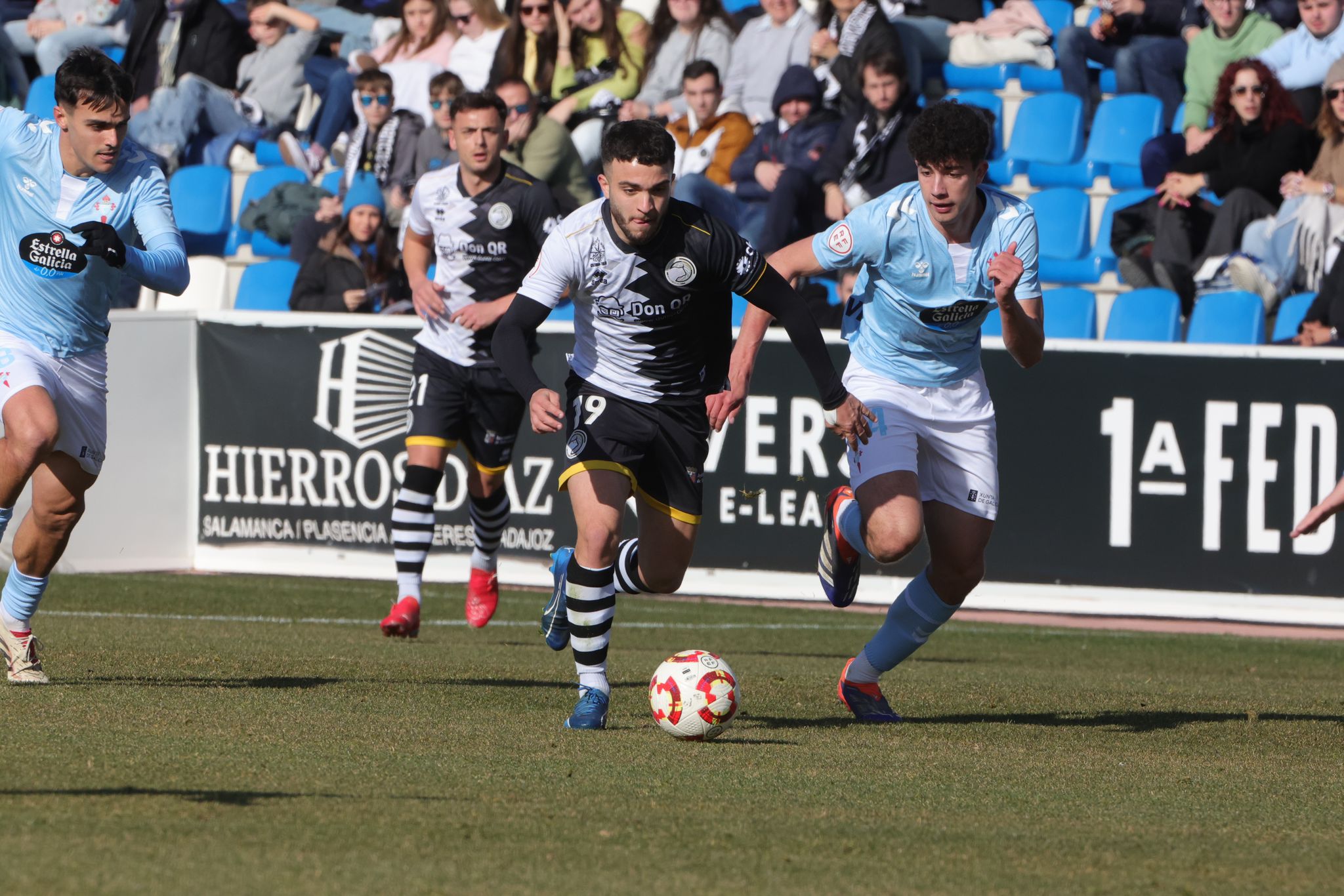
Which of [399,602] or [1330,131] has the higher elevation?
[1330,131]

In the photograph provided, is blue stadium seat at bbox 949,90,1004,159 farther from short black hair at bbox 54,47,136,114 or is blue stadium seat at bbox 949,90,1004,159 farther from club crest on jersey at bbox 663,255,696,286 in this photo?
short black hair at bbox 54,47,136,114

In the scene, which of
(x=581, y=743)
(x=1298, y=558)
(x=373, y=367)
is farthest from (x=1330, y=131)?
(x=581, y=743)

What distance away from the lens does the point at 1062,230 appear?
15.3 metres

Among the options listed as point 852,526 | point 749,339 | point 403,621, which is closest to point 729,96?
point 403,621

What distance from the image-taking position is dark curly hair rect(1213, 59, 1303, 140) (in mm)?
13836

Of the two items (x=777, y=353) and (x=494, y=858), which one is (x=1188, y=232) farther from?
(x=494, y=858)

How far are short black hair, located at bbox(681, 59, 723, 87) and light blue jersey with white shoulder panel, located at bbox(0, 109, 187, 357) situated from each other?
29.9 ft

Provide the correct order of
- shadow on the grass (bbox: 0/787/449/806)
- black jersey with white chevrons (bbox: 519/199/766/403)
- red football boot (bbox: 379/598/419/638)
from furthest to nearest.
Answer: red football boot (bbox: 379/598/419/638)
black jersey with white chevrons (bbox: 519/199/766/403)
shadow on the grass (bbox: 0/787/449/806)

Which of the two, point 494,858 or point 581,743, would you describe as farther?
point 581,743

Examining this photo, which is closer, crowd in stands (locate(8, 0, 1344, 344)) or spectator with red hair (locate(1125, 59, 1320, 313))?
spectator with red hair (locate(1125, 59, 1320, 313))

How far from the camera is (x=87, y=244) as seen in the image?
6.52 m

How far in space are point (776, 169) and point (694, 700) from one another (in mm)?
9562

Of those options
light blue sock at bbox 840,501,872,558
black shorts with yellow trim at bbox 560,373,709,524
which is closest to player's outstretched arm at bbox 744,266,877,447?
black shorts with yellow trim at bbox 560,373,709,524

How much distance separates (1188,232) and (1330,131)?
1.31m
